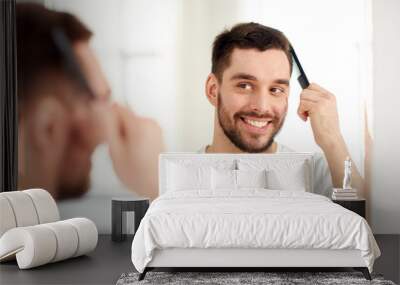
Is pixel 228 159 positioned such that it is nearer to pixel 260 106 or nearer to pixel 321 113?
pixel 260 106

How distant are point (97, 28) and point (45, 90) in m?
0.96

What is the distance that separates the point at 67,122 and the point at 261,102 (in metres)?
2.30

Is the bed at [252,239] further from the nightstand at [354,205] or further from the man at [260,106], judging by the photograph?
the man at [260,106]

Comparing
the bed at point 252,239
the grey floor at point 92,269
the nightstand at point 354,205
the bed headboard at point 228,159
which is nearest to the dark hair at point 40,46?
the bed headboard at point 228,159

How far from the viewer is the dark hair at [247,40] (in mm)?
7641

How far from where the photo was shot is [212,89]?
25.1 ft

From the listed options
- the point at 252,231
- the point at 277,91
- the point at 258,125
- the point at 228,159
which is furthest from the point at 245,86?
the point at 252,231

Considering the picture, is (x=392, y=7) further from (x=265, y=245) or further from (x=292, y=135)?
(x=265, y=245)

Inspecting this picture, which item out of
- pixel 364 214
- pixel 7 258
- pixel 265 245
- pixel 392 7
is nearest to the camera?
pixel 265 245

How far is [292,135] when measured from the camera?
766 cm

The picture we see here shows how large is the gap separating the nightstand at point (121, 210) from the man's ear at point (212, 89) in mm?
1446

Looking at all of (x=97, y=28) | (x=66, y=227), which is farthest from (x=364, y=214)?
(x=97, y=28)

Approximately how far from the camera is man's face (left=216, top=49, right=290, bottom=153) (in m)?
7.59

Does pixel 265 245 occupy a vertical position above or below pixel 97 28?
below
